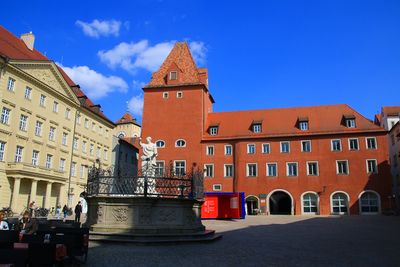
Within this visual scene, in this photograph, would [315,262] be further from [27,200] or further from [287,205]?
[287,205]

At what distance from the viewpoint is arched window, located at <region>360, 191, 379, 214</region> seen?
40.2 meters

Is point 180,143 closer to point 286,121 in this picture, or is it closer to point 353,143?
point 286,121

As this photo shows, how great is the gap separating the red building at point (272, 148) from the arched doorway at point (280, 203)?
0.13 m

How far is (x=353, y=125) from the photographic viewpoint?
43.6m

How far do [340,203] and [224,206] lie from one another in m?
15.6

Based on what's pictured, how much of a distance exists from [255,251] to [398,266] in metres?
4.21

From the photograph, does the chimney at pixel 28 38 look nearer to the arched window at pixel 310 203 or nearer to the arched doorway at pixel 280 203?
the arched doorway at pixel 280 203

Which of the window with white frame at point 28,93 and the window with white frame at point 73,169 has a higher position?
the window with white frame at point 28,93

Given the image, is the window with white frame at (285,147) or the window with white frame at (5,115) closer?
the window with white frame at (5,115)

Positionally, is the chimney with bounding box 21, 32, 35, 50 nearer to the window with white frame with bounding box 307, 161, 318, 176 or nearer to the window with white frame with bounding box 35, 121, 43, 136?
the window with white frame with bounding box 35, 121, 43, 136

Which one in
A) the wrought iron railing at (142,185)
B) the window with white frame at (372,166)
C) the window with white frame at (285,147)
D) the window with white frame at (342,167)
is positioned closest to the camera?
the wrought iron railing at (142,185)

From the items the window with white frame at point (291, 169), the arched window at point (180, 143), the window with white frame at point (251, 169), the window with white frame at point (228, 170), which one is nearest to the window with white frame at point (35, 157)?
the arched window at point (180, 143)

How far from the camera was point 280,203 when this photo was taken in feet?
158

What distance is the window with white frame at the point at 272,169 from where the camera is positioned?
1726 inches
